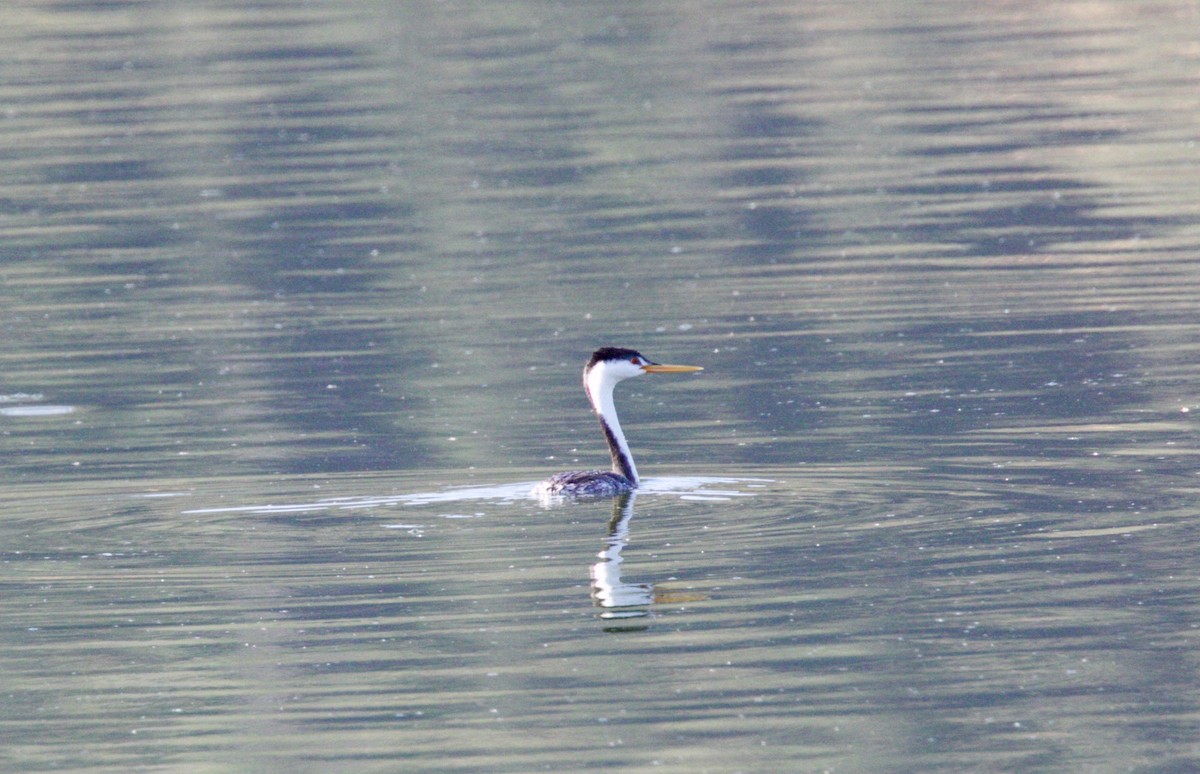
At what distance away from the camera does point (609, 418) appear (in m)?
14.5

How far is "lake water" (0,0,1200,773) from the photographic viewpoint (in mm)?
9734

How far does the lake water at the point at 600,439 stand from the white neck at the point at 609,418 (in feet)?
1.01

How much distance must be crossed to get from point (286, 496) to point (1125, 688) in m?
5.52

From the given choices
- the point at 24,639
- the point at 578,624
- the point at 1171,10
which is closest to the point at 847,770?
the point at 578,624

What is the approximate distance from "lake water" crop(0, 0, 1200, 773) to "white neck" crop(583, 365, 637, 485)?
308 millimetres

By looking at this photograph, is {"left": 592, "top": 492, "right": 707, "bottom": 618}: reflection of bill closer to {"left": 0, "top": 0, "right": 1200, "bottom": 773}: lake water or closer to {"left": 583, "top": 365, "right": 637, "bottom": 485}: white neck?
{"left": 0, "top": 0, "right": 1200, "bottom": 773}: lake water

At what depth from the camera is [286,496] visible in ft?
44.7

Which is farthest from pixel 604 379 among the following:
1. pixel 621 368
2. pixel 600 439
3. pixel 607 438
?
pixel 600 439

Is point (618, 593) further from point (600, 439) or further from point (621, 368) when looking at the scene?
point (600, 439)

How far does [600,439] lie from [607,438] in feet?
5.57

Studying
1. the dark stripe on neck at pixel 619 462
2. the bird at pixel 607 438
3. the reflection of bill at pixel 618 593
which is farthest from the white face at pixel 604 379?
the reflection of bill at pixel 618 593

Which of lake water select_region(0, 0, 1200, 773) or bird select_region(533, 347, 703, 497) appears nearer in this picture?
lake water select_region(0, 0, 1200, 773)

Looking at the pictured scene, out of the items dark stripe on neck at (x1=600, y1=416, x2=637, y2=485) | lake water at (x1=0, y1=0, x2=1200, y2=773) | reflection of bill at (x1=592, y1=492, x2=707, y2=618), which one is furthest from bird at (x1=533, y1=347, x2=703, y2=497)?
reflection of bill at (x1=592, y1=492, x2=707, y2=618)

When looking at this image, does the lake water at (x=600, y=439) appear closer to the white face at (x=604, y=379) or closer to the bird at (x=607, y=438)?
the bird at (x=607, y=438)
